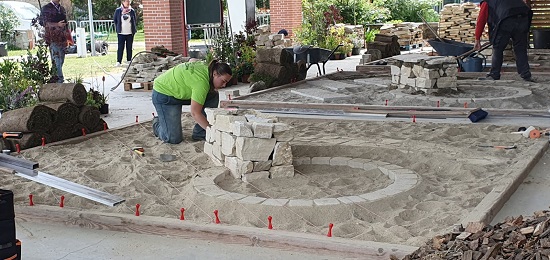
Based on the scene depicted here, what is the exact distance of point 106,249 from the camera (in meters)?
4.54

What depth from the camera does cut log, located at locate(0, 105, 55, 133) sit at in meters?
7.22

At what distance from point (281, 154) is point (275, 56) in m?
6.58

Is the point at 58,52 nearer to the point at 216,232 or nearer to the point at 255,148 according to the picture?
the point at 255,148

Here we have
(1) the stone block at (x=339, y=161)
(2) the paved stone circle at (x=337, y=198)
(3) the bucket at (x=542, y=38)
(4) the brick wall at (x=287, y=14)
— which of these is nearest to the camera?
(2) the paved stone circle at (x=337, y=198)

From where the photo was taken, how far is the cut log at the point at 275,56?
1221cm

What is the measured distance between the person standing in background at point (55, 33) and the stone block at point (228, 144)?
5.18 meters

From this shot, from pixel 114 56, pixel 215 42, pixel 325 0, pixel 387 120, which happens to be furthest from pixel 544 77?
pixel 114 56

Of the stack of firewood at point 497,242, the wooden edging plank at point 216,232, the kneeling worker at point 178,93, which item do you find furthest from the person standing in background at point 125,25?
the stack of firewood at point 497,242

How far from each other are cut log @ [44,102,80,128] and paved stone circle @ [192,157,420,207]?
2453mm

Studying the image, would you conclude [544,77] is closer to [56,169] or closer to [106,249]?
[56,169]

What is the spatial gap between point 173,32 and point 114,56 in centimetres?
777

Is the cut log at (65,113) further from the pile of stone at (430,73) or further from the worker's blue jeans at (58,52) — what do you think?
the pile of stone at (430,73)

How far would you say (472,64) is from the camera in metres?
12.9

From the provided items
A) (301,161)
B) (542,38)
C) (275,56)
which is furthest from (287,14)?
(301,161)
